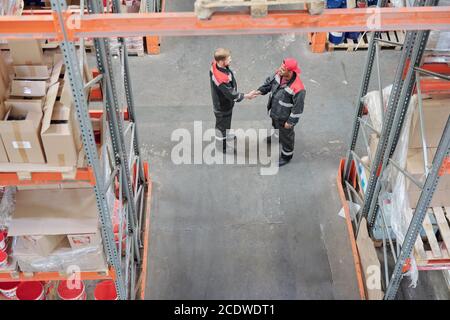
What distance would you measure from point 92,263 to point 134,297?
1.44 meters

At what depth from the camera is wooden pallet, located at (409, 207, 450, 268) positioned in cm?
638

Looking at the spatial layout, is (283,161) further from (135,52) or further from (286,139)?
(135,52)

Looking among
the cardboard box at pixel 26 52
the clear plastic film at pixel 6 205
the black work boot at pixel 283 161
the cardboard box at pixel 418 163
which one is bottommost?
the black work boot at pixel 283 161

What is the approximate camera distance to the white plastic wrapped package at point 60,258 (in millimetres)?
5759

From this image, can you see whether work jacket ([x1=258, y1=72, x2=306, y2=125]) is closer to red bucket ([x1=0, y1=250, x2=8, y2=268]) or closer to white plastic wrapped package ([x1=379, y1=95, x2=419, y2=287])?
white plastic wrapped package ([x1=379, y1=95, x2=419, y2=287])

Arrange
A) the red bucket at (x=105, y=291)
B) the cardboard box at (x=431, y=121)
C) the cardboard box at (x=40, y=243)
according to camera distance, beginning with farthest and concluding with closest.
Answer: the red bucket at (x=105, y=291) → the cardboard box at (x=431, y=121) → the cardboard box at (x=40, y=243)

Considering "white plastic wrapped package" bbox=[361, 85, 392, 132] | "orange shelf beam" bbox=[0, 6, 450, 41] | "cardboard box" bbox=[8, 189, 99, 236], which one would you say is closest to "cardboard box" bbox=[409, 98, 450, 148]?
"white plastic wrapped package" bbox=[361, 85, 392, 132]

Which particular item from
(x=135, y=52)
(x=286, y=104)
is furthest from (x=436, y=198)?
(x=135, y=52)

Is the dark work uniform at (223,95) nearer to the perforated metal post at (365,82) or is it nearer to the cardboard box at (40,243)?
the perforated metal post at (365,82)

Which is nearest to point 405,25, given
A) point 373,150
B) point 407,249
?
point 407,249

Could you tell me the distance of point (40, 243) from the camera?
5.65 metres

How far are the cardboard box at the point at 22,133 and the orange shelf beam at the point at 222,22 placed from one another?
0.90m

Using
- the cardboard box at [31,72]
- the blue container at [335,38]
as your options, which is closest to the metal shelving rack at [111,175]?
the cardboard box at [31,72]

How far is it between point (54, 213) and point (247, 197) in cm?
341
